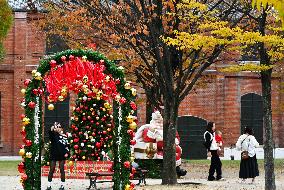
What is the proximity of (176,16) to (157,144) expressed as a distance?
16.2 ft

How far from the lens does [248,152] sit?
18391 millimetres

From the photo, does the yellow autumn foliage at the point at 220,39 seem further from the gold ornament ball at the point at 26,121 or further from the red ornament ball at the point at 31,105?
the gold ornament ball at the point at 26,121

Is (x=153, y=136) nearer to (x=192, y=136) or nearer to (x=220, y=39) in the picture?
(x=220, y=39)

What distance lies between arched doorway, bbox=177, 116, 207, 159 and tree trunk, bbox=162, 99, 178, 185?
60.5ft

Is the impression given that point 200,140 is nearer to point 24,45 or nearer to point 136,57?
point 24,45

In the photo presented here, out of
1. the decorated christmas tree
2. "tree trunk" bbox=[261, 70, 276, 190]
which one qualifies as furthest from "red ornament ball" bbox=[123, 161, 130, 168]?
the decorated christmas tree

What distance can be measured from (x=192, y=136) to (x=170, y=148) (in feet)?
62.6

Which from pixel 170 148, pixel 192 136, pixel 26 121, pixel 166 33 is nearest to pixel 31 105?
pixel 26 121

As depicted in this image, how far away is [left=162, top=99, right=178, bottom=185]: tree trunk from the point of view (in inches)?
660

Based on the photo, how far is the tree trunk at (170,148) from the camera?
16.8 metres

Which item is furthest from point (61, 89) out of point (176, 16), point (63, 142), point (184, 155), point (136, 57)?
point (184, 155)

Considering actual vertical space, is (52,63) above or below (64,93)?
above

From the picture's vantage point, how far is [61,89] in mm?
13352

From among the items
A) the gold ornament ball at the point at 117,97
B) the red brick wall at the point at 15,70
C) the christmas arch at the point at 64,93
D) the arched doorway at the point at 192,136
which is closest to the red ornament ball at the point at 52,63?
the christmas arch at the point at 64,93
